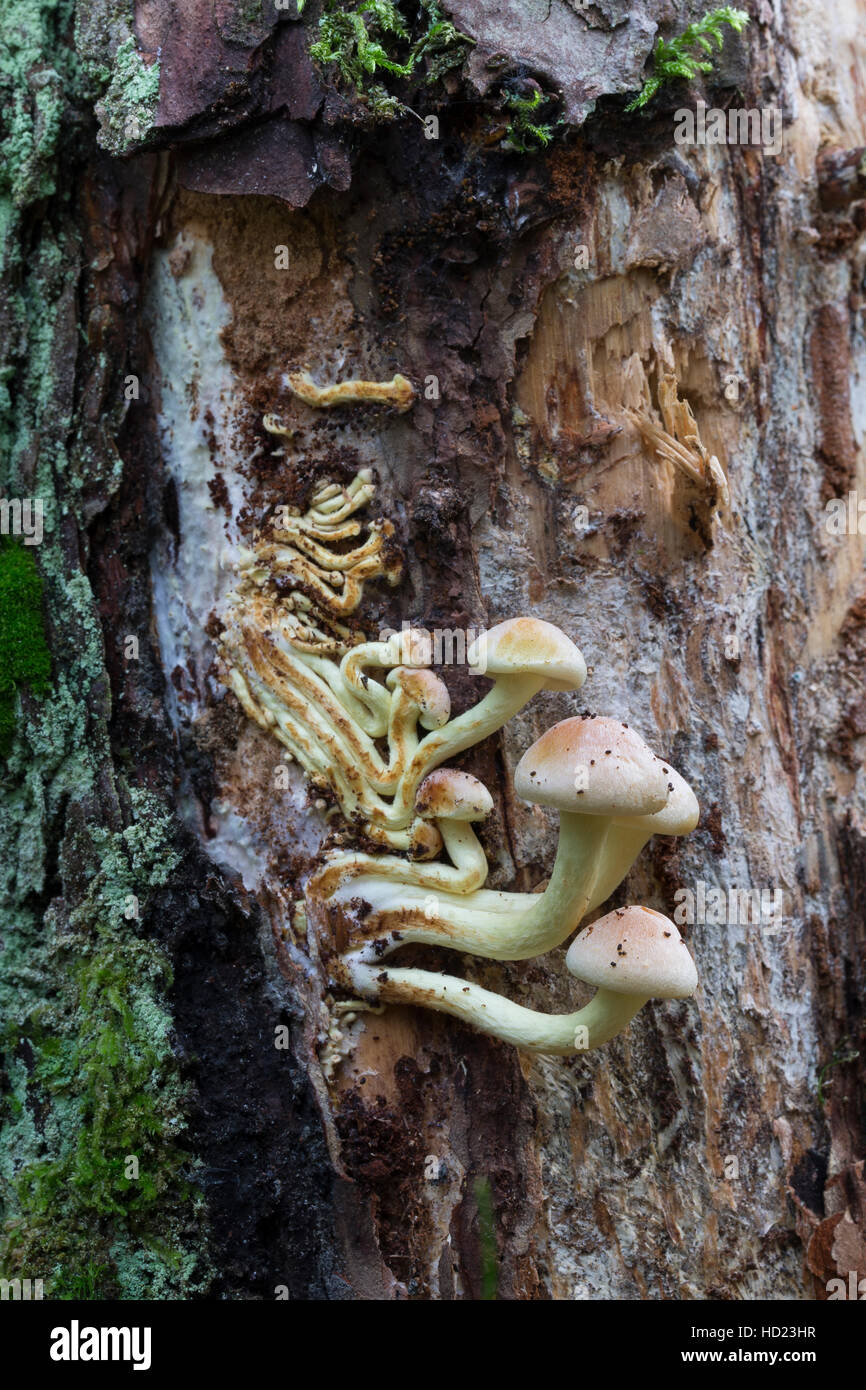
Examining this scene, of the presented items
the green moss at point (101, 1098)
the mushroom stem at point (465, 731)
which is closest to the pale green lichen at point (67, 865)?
the green moss at point (101, 1098)

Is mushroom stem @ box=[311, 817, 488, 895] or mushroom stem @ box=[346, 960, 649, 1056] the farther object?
mushroom stem @ box=[311, 817, 488, 895]

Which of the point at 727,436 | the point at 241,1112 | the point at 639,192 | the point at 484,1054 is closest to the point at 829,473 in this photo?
the point at 727,436

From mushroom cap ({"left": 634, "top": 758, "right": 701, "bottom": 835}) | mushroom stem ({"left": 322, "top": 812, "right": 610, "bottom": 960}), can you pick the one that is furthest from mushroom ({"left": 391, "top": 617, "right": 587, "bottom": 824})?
mushroom cap ({"left": 634, "top": 758, "right": 701, "bottom": 835})

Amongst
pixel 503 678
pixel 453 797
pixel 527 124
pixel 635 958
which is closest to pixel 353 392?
pixel 527 124

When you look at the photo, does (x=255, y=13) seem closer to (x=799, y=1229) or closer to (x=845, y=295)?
(x=845, y=295)
